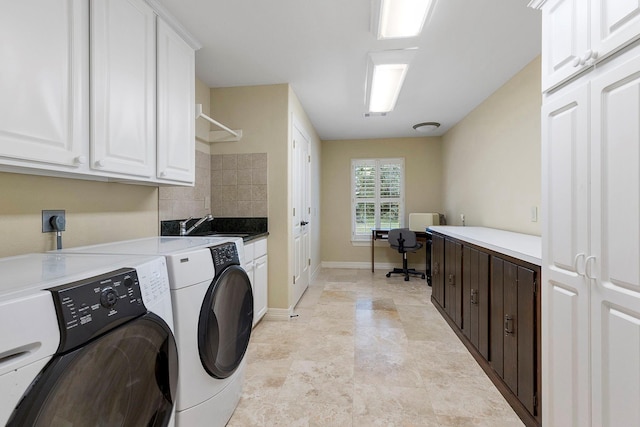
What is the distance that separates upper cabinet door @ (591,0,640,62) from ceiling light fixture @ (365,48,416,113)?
1.40 metres

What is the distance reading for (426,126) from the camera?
14.4 feet

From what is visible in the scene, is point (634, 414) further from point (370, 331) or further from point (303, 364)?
point (370, 331)

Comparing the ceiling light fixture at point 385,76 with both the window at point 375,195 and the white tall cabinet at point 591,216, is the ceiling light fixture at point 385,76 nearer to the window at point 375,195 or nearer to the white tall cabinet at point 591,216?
the white tall cabinet at point 591,216

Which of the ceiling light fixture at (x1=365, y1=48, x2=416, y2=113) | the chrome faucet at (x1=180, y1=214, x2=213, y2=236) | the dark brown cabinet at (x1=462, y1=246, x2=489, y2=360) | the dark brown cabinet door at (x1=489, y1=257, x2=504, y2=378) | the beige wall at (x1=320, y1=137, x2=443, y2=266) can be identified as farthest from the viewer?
→ the beige wall at (x1=320, y1=137, x2=443, y2=266)

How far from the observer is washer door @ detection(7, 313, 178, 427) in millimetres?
669

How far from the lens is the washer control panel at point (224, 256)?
1462 mm

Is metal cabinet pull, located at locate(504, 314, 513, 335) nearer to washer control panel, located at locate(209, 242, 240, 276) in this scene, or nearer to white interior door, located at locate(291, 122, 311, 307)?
washer control panel, located at locate(209, 242, 240, 276)

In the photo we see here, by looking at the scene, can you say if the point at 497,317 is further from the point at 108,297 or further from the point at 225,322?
the point at 108,297

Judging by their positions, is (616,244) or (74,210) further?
(74,210)

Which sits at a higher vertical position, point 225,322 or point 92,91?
point 92,91

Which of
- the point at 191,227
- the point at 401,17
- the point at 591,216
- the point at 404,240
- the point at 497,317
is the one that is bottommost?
the point at 497,317

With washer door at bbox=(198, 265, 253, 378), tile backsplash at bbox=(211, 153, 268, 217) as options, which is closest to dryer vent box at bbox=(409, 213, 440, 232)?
tile backsplash at bbox=(211, 153, 268, 217)

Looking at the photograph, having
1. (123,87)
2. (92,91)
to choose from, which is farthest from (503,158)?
(92,91)

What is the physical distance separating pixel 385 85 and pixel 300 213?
5.60 ft
